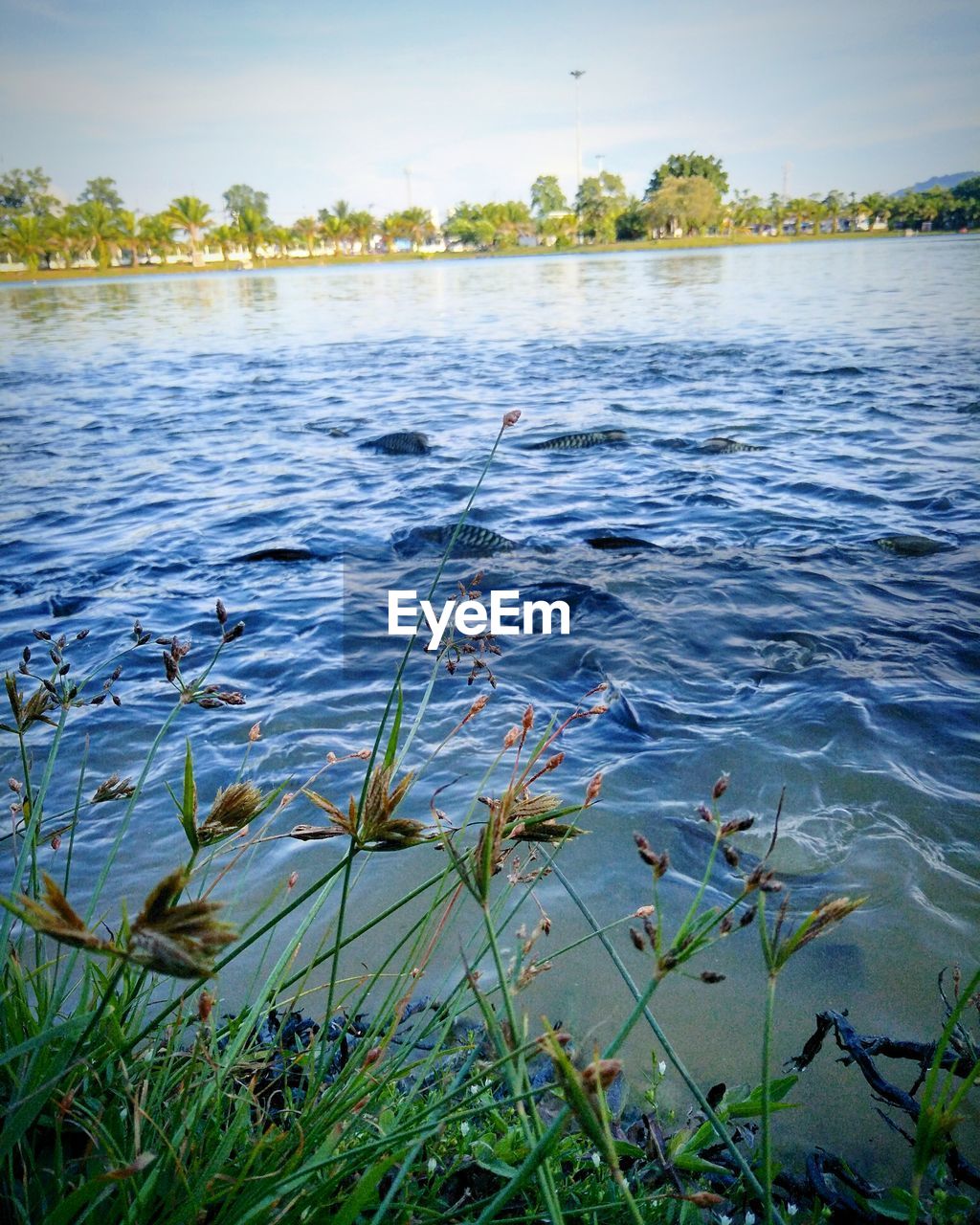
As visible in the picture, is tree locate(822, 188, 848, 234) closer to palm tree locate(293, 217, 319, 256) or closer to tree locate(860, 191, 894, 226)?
tree locate(860, 191, 894, 226)

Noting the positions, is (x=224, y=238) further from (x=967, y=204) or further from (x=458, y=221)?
(x=967, y=204)

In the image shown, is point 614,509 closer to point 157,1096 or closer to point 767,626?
point 767,626

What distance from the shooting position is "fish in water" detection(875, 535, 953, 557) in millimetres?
5832

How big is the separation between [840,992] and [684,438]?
324 inches

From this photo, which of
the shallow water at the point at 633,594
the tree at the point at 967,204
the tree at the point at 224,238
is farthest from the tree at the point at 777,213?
the shallow water at the point at 633,594

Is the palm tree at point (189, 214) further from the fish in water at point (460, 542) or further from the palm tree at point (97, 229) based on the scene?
the fish in water at point (460, 542)

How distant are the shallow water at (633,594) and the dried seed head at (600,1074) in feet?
0.37

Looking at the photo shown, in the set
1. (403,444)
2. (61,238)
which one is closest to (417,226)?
(61,238)

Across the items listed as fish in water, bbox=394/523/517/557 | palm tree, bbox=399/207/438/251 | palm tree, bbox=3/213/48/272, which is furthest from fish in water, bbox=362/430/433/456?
palm tree, bbox=399/207/438/251

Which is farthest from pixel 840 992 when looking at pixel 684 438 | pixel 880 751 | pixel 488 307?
pixel 488 307

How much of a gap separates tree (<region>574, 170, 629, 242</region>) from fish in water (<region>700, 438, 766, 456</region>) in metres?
126

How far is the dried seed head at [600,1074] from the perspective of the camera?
0.66 metres

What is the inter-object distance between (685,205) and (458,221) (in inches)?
1669

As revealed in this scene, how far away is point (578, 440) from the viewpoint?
32.2 feet
